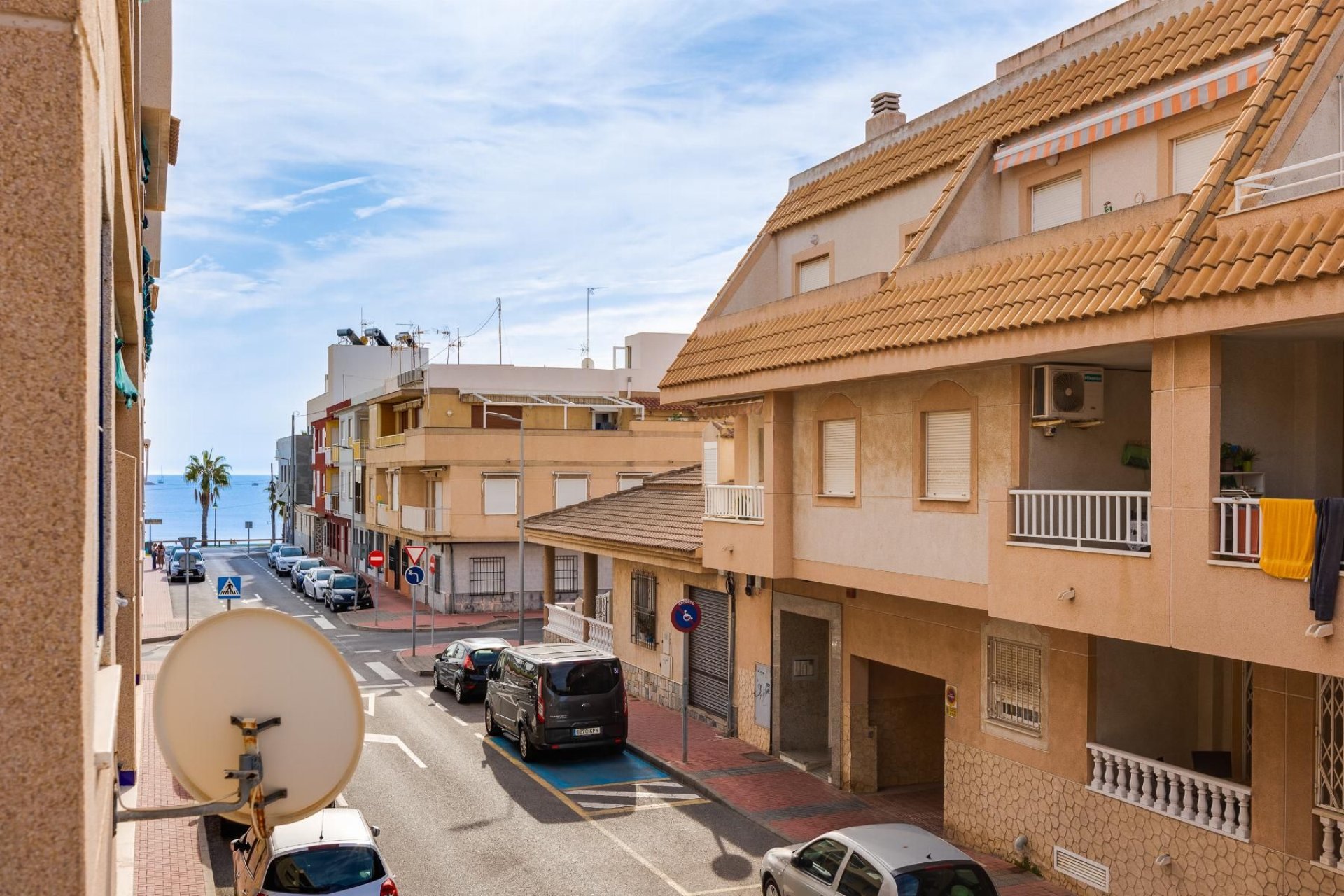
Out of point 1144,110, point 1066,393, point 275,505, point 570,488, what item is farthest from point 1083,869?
point 275,505

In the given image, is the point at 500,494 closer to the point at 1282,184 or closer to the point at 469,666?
the point at 469,666

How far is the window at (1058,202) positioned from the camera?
14.1 meters

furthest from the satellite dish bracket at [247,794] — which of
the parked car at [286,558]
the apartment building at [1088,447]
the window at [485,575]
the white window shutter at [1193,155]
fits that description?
the parked car at [286,558]

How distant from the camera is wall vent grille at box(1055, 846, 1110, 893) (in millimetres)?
12570

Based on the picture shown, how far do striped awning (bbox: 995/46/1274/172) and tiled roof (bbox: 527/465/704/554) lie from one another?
32.6ft

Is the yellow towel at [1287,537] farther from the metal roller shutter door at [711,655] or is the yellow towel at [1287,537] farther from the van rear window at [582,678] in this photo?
the metal roller shutter door at [711,655]

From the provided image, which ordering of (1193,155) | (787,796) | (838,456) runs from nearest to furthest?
(1193,155) → (838,456) → (787,796)

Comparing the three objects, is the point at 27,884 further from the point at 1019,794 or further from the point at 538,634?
the point at 538,634

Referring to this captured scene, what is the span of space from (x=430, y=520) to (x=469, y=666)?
18261 millimetres

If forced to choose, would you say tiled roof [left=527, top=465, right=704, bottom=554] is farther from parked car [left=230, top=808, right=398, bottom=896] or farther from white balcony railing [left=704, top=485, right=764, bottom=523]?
parked car [left=230, top=808, right=398, bottom=896]

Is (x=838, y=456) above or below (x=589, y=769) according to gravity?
above

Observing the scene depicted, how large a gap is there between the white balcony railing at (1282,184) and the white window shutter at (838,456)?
6.75m

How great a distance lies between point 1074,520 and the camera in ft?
44.2

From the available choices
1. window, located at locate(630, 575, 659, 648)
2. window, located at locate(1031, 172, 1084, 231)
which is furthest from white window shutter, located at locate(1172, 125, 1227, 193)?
window, located at locate(630, 575, 659, 648)
